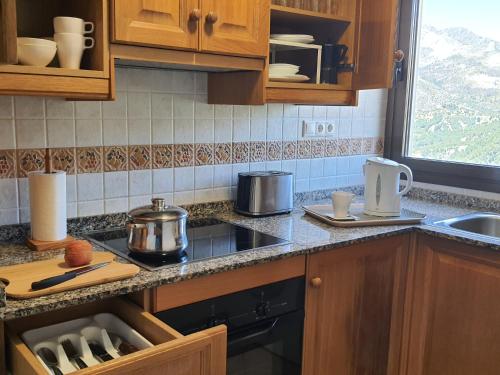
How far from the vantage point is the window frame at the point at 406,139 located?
2.44 metres

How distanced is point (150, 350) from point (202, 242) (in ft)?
2.22

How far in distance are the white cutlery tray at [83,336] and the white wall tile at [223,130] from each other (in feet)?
3.10

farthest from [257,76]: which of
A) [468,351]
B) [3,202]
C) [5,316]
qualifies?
[468,351]

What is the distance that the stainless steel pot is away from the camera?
1510mm

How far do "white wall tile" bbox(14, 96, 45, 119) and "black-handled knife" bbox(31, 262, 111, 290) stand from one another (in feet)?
1.89

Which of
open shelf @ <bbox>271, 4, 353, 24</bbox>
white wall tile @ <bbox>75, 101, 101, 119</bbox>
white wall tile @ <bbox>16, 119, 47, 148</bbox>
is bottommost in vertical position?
white wall tile @ <bbox>16, 119, 47, 148</bbox>

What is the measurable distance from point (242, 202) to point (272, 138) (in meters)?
0.37

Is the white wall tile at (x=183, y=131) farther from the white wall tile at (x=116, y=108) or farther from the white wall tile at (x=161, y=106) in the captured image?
the white wall tile at (x=116, y=108)

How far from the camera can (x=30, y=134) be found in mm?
1679

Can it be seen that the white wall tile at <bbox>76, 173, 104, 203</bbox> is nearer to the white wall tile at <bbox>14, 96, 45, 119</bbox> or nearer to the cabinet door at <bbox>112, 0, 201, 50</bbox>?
the white wall tile at <bbox>14, 96, 45, 119</bbox>

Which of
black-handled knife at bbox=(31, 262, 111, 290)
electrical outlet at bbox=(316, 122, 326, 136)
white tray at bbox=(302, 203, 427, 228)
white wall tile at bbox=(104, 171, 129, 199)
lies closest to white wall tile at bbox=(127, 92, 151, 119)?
white wall tile at bbox=(104, 171, 129, 199)

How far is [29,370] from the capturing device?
3.52 feet

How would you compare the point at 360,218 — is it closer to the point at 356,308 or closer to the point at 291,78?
the point at 356,308

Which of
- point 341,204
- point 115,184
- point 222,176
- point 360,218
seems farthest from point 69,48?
point 360,218
